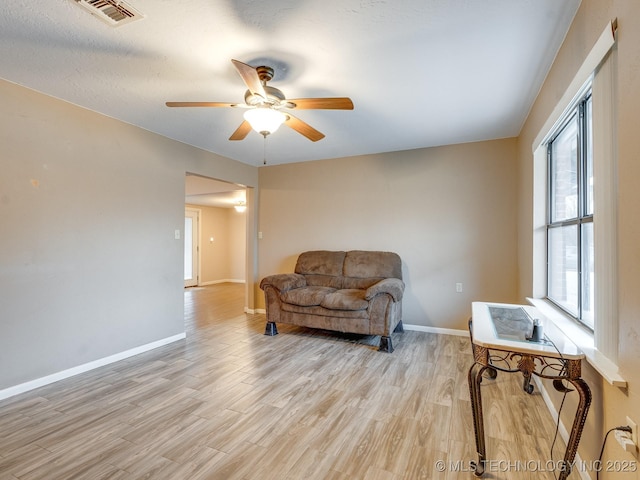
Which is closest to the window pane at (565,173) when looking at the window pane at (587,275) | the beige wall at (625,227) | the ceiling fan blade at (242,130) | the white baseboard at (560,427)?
the window pane at (587,275)

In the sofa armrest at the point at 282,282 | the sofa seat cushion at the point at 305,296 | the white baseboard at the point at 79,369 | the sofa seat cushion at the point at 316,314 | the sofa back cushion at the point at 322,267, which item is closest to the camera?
the white baseboard at the point at 79,369

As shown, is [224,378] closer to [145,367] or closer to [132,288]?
[145,367]

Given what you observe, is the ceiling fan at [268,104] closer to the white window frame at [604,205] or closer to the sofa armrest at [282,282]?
the white window frame at [604,205]

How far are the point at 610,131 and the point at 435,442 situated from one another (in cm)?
182

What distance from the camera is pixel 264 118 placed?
7.11 feet

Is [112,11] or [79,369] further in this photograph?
[79,369]

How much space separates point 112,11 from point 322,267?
11.0ft

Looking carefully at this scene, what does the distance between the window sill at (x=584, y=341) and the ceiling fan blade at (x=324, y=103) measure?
1841mm

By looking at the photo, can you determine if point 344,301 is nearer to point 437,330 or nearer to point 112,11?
point 437,330

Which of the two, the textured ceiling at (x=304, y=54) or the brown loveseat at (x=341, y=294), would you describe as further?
the brown loveseat at (x=341, y=294)

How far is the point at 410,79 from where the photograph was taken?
2.31 metres

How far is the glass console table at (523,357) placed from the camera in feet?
4.39

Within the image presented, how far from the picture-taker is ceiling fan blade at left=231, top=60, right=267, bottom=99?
1.64 metres

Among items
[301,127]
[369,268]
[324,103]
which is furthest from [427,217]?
[324,103]
